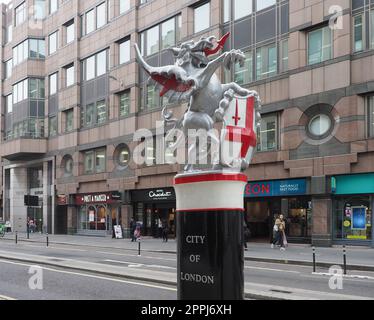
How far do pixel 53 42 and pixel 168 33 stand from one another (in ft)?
60.6

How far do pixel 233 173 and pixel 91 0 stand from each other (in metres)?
42.8

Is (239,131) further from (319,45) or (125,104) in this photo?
(125,104)

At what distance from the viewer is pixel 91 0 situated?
45.0 meters

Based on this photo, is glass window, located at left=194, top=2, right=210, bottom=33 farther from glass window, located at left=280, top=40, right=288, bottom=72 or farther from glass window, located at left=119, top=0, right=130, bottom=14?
glass window, located at left=119, top=0, right=130, bottom=14

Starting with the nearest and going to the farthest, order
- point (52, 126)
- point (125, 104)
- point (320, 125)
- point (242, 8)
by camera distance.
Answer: point (320, 125)
point (242, 8)
point (125, 104)
point (52, 126)

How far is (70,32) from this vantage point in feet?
158

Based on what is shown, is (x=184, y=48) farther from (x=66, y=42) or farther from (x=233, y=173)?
(x=66, y=42)

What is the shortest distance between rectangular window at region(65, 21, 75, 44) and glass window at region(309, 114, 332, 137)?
2768cm

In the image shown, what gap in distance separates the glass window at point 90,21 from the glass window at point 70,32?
2.32 meters

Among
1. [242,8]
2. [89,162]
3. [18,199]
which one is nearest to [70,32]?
[89,162]

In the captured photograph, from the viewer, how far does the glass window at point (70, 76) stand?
4725cm

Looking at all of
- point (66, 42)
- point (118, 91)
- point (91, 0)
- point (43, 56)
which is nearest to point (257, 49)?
point (118, 91)
